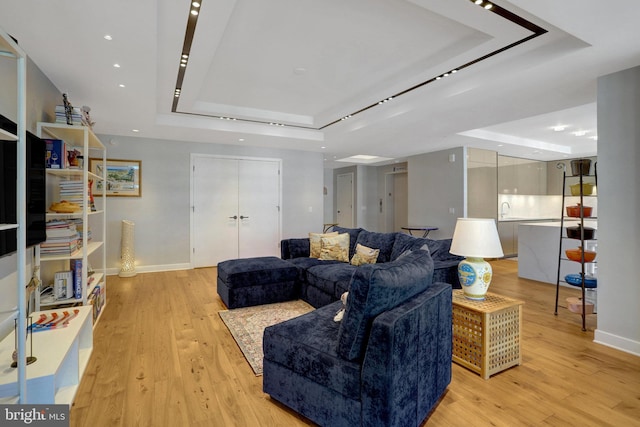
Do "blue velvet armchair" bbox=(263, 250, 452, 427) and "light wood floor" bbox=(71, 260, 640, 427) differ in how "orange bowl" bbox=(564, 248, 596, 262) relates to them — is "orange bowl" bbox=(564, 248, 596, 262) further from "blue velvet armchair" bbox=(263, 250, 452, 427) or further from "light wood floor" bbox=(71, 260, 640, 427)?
"blue velvet armchair" bbox=(263, 250, 452, 427)

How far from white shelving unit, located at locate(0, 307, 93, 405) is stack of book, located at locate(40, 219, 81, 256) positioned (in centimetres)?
60

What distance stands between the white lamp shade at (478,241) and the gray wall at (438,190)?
14.3 feet

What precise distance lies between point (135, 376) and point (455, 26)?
3.56 m

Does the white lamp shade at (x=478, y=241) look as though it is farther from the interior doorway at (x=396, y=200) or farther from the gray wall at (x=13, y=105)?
the interior doorway at (x=396, y=200)

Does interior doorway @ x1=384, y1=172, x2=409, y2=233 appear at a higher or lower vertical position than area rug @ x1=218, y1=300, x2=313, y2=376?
higher

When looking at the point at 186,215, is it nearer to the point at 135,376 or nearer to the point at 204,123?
the point at 204,123

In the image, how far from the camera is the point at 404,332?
1550 millimetres

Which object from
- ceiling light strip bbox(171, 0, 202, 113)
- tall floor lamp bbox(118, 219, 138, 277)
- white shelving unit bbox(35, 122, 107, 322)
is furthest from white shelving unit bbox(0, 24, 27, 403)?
tall floor lamp bbox(118, 219, 138, 277)

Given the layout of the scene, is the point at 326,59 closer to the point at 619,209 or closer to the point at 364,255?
the point at 364,255

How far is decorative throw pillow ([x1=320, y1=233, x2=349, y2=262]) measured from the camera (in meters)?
4.27

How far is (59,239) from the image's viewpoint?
275 centimetres

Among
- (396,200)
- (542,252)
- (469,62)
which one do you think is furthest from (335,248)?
(396,200)

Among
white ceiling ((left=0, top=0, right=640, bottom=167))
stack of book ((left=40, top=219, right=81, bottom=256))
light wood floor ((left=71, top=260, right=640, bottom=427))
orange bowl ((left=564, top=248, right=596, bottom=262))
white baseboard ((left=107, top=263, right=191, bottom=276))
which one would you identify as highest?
white ceiling ((left=0, top=0, right=640, bottom=167))

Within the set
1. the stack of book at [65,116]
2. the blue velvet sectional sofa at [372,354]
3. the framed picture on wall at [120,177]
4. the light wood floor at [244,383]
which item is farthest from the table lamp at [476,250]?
the framed picture on wall at [120,177]
